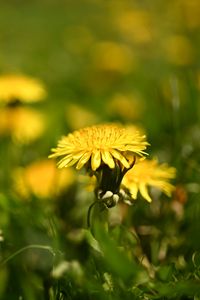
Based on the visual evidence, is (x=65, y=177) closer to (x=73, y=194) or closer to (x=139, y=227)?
(x=73, y=194)

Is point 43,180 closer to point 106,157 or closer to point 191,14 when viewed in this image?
point 106,157

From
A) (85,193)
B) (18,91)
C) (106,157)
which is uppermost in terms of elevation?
(18,91)

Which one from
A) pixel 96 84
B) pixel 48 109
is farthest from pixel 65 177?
pixel 96 84

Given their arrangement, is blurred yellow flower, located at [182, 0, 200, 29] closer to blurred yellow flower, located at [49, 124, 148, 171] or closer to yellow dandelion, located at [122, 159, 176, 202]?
yellow dandelion, located at [122, 159, 176, 202]

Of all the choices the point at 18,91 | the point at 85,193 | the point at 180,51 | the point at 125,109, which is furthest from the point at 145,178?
the point at 180,51

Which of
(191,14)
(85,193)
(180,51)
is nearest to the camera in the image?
(85,193)

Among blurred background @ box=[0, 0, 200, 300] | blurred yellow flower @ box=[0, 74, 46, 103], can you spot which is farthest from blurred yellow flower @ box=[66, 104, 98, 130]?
blurred yellow flower @ box=[0, 74, 46, 103]
